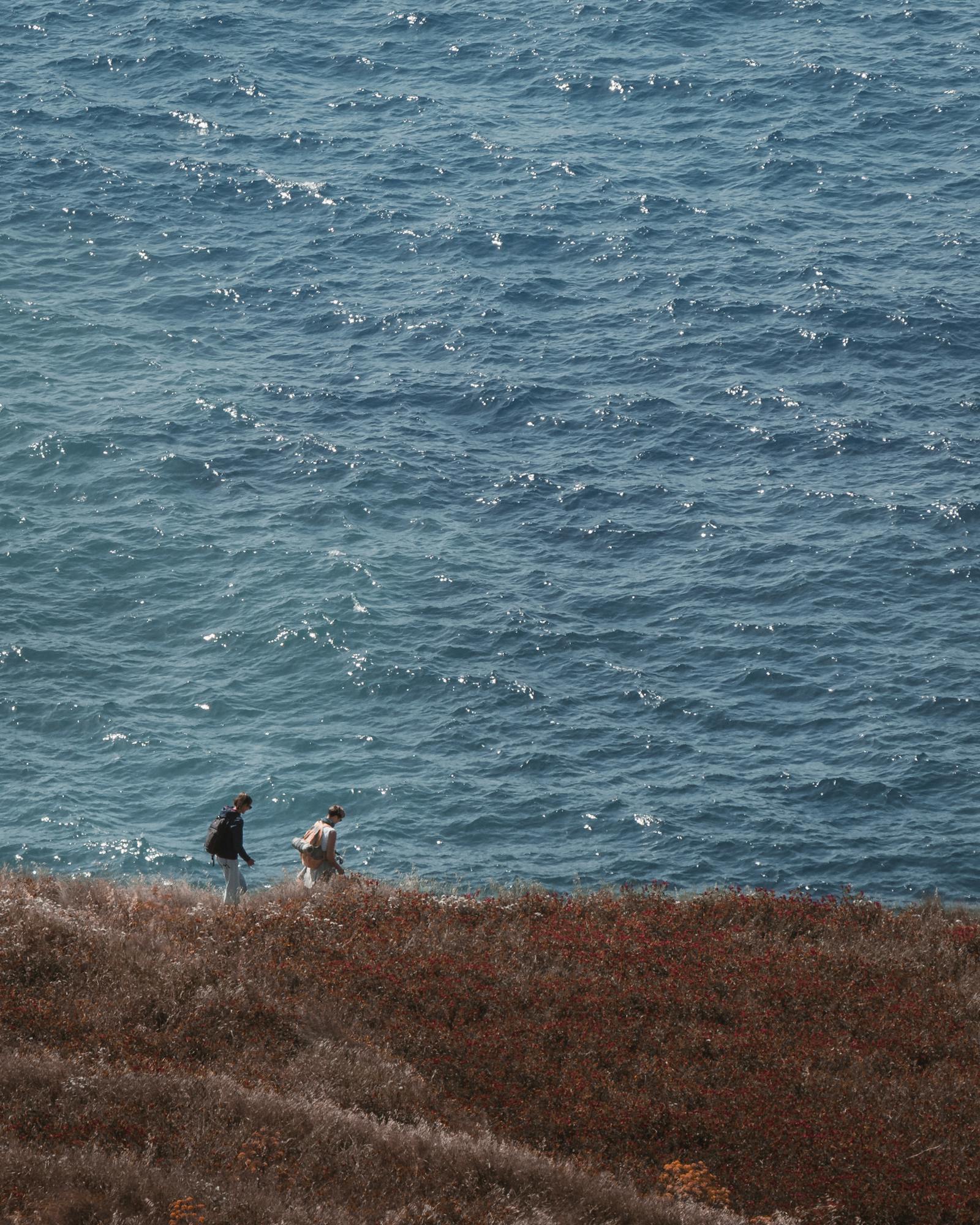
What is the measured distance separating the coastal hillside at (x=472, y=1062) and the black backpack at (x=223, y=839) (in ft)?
2.42

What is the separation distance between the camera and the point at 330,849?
66.4 ft

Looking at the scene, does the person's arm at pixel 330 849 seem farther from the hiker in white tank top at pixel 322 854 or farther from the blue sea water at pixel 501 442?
the blue sea water at pixel 501 442

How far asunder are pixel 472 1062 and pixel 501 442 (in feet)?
87.0

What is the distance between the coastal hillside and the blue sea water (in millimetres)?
6831

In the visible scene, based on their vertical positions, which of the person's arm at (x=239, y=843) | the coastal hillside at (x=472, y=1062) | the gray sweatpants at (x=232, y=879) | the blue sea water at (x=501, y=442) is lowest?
the coastal hillside at (x=472, y=1062)

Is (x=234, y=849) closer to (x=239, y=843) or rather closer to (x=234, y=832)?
(x=239, y=843)

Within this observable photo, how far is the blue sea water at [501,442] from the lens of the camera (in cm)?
2797

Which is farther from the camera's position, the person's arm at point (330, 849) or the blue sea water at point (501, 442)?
the blue sea water at point (501, 442)

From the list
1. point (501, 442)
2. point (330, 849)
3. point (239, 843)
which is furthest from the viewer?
point (501, 442)

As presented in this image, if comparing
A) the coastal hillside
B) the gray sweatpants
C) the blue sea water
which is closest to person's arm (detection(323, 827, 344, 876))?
the coastal hillside

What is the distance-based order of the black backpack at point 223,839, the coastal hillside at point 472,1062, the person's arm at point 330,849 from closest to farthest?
1. the coastal hillside at point 472,1062
2. the black backpack at point 223,839
3. the person's arm at point 330,849

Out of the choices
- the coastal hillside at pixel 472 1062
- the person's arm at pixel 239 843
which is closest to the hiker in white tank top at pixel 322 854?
the coastal hillside at pixel 472 1062

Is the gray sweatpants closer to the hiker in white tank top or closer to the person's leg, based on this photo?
the person's leg

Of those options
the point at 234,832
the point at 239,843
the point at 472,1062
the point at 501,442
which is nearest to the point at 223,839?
the point at 234,832
